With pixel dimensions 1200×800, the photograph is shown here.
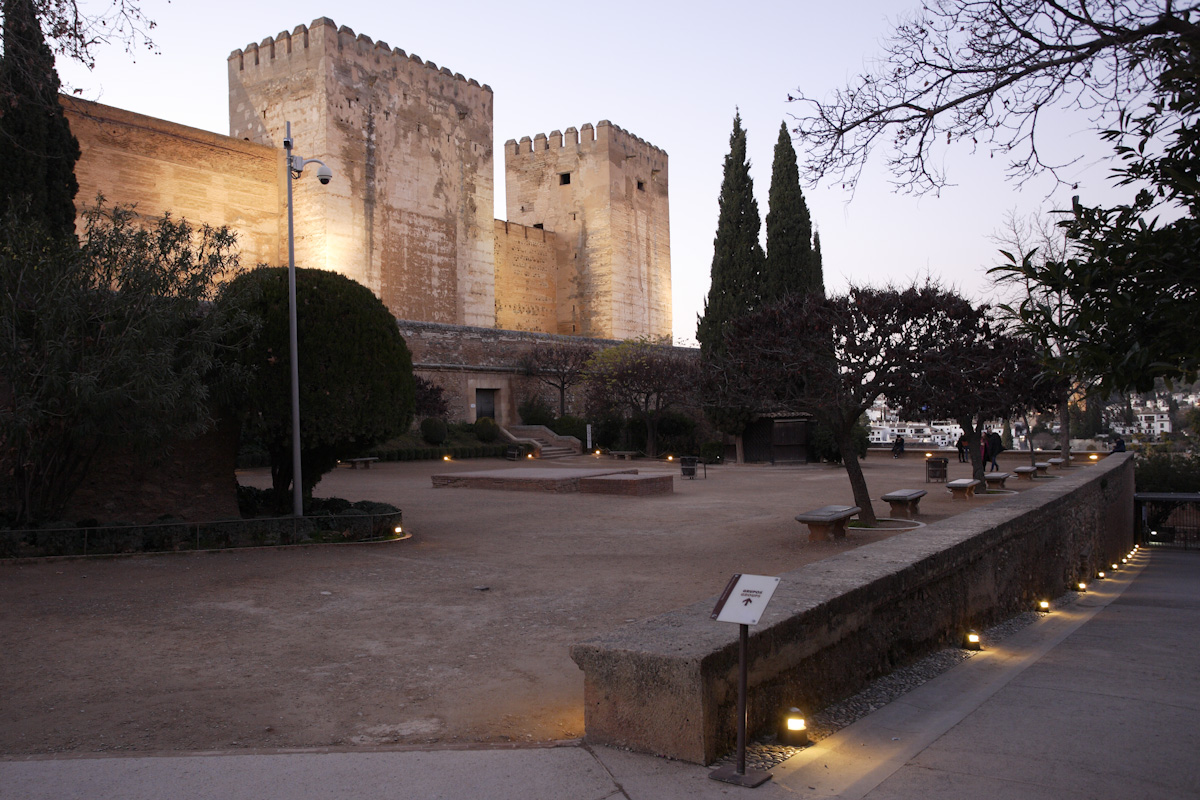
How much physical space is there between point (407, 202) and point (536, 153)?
43.5 ft

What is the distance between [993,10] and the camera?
14.5 ft

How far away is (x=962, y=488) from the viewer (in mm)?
15297

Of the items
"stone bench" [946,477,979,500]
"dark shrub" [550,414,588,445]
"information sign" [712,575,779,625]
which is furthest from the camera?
"dark shrub" [550,414,588,445]

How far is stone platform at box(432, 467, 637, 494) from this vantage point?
16.9 meters

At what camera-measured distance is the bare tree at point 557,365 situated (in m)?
31.9

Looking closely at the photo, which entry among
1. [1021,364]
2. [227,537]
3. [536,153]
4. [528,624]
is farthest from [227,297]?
[536,153]

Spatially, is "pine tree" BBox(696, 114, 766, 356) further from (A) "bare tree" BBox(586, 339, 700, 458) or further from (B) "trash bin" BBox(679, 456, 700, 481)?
(B) "trash bin" BBox(679, 456, 700, 481)

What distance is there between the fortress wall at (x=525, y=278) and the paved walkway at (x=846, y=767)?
36708 millimetres

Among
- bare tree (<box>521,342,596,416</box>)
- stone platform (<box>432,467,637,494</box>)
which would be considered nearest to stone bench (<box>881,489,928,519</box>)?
stone platform (<box>432,467,637,494</box>)

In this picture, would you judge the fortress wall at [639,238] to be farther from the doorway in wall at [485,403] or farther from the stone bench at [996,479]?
the stone bench at [996,479]

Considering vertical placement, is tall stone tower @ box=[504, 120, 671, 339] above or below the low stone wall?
above

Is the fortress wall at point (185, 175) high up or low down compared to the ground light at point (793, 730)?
up

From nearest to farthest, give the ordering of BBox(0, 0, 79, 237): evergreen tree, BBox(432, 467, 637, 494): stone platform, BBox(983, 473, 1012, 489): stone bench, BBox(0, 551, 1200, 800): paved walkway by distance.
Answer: BBox(0, 551, 1200, 800): paved walkway → BBox(0, 0, 79, 237): evergreen tree → BBox(983, 473, 1012, 489): stone bench → BBox(432, 467, 637, 494): stone platform

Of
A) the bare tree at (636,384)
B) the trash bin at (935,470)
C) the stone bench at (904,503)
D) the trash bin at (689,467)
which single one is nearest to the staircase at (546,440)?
the bare tree at (636,384)
